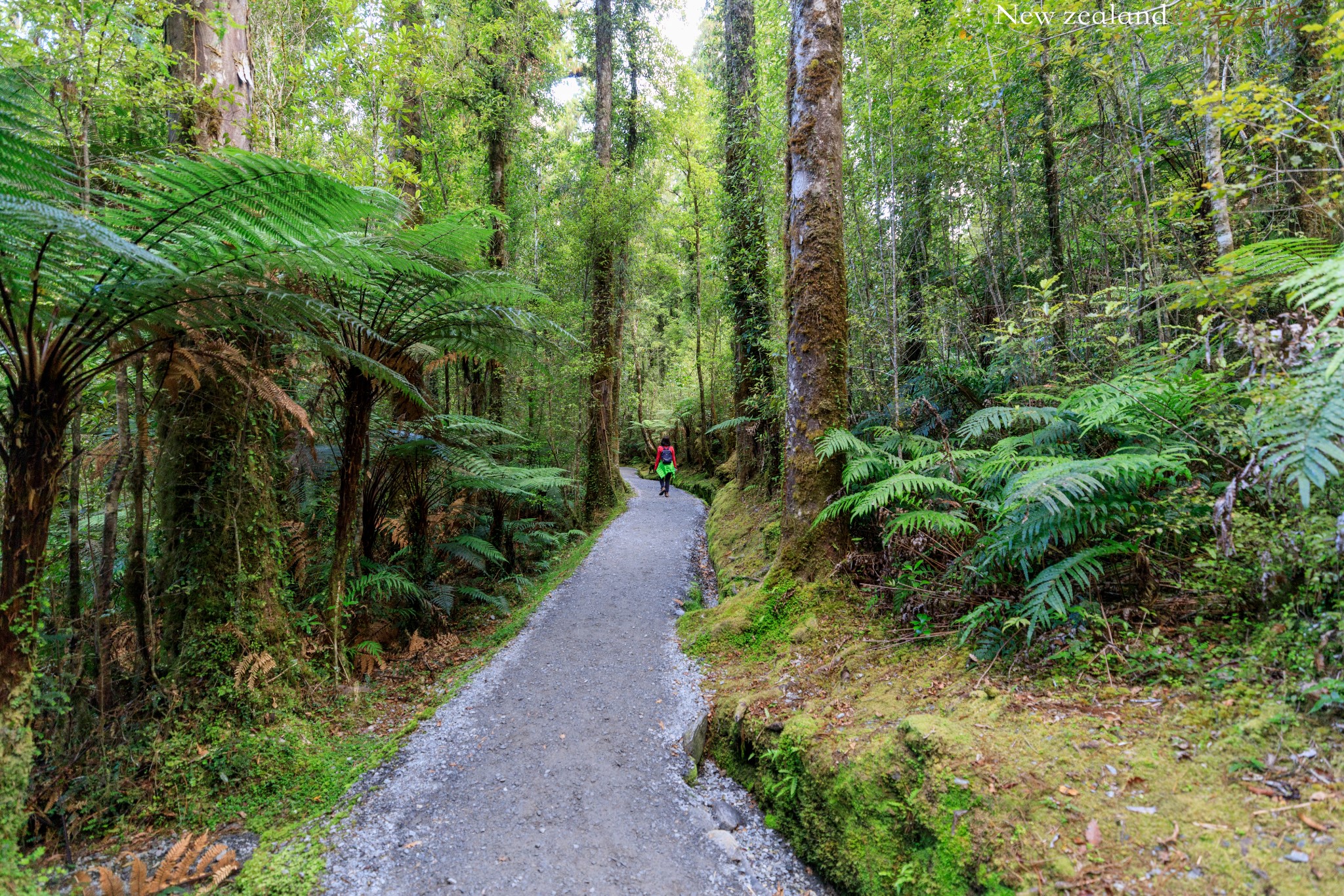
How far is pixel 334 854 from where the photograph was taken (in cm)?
251

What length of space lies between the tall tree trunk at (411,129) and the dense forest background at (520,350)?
10 cm

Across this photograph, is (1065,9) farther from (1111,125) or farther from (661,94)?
(661,94)

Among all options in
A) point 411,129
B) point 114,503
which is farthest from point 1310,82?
point 411,129

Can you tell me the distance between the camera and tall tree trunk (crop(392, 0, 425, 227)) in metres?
5.67

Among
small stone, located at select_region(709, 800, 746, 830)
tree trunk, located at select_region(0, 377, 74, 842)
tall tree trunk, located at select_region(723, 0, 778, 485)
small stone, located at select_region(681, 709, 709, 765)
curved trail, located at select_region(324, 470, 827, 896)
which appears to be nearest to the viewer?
tree trunk, located at select_region(0, 377, 74, 842)

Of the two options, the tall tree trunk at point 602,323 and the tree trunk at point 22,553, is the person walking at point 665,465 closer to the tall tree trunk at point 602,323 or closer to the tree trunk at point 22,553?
the tall tree trunk at point 602,323

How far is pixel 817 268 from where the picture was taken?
4.61m

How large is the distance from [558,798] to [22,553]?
260 cm

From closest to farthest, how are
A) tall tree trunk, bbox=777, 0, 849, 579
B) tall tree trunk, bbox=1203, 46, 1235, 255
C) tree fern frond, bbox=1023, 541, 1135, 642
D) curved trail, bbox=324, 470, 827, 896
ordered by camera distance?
curved trail, bbox=324, 470, 827, 896 < tree fern frond, bbox=1023, 541, 1135, 642 < tall tree trunk, bbox=1203, 46, 1235, 255 < tall tree trunk, bbox=777, 0, 849, 579

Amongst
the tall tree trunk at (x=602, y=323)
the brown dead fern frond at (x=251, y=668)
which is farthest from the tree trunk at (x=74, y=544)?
the tall tree trunk at (x=602, y=323)

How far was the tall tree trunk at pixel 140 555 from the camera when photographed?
311 cm

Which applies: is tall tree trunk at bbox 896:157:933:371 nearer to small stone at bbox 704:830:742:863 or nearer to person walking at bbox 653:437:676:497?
small stone at bbox 704:830:742:863

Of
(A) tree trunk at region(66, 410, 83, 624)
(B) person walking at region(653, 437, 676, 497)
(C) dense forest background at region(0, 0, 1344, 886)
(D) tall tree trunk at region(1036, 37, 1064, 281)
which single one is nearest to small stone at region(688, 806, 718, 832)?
(C) dense forest background at region(0, 0, 1344, 886)

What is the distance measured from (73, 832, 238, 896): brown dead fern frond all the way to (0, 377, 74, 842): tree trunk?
370 millimetres
